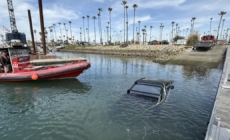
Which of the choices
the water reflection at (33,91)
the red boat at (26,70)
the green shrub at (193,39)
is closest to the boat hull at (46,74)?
the red boat at (26,70)

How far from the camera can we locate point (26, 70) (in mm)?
12414

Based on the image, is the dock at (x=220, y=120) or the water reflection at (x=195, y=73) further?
the water reflection at (x=195, y=73)

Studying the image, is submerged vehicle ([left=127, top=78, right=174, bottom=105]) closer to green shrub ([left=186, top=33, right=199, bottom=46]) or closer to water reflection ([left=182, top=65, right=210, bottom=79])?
water reflection ([left=182, top=65, right=210, bottom=79])

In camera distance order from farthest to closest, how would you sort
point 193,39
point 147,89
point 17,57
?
point 193,39 < point 17,57 < point 147,89

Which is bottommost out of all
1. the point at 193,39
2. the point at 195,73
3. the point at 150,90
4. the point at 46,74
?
the point at 195,73

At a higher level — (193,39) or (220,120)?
(193,39)

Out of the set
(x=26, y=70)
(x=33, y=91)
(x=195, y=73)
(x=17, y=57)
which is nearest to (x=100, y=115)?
(x=33, y=91)

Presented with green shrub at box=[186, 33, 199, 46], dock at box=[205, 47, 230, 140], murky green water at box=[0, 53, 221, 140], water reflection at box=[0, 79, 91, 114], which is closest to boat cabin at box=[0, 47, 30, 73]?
water reflection at box=[0, 79, 91, 114]

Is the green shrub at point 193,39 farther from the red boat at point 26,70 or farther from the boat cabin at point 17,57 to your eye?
the boat cabin at point 17,57

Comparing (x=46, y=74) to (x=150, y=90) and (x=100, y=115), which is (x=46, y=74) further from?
(x=150, y=90)

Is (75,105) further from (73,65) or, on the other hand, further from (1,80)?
(1,80)

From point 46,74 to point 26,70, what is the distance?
6.67 ft

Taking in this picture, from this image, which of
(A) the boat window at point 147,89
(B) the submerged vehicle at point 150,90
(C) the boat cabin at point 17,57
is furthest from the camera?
(C) the boat cabin at point 17,57

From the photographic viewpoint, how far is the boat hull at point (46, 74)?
11.8 metres
